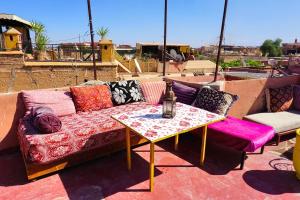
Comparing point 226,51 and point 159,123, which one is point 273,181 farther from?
point 226,51

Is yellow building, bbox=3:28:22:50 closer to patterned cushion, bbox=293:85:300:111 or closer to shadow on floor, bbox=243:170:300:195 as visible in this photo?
shadow on floor, bbox=243:170:300:195

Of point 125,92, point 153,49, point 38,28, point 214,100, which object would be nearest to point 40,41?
point 38,28

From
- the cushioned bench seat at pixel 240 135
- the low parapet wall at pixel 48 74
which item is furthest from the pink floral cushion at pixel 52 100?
the low parapet wall at pixel 48 74

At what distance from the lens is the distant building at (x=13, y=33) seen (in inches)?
322

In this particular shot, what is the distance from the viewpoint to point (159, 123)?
2.32 m

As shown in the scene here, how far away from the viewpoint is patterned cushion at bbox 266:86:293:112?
3.88 m

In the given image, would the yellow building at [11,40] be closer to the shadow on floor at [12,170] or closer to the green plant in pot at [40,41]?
the green plant in pot at [40,41]

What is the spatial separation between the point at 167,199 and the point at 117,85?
2107 millimetres

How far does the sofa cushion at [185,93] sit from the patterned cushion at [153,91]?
1.18 ft

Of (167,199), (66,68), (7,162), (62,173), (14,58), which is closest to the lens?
(167,199)

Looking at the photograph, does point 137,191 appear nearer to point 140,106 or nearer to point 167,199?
point 167,199

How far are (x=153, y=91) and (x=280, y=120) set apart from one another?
2.16 m

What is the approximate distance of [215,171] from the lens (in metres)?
2.63

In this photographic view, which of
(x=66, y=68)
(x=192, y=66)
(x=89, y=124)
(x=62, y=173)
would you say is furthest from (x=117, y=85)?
(x=192, y=66)
